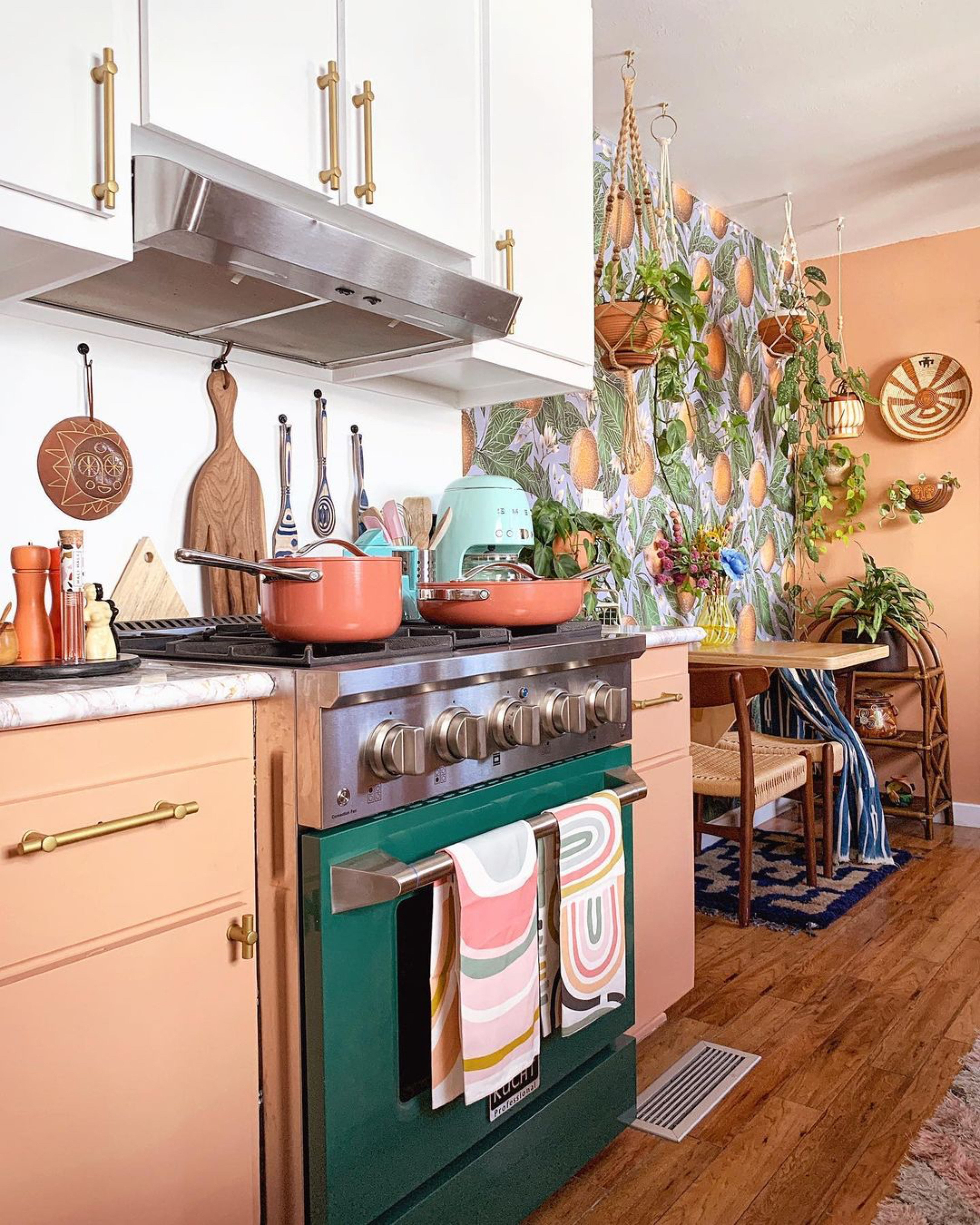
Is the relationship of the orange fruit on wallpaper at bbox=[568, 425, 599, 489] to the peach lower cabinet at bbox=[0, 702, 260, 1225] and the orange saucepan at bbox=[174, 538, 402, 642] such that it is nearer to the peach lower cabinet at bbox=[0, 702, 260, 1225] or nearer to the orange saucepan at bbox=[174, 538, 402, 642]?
the orange saucepan at bbox=[174, 538, 402, 642]

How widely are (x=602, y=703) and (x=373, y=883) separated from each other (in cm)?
60

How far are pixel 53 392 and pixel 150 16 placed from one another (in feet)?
1.92

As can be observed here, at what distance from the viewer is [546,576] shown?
243 cm

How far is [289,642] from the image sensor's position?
4.67 feet

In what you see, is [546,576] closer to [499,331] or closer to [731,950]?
[499,331]

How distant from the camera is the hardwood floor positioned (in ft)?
5.44

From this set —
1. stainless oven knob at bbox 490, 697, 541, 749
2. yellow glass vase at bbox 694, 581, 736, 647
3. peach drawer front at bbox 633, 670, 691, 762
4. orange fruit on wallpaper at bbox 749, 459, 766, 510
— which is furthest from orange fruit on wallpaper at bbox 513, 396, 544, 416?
orange fruit on wallpaper at bbox 749, 459, 766, 510

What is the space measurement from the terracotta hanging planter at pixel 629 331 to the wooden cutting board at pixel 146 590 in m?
1.59

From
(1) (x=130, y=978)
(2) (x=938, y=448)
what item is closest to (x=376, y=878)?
(1) (x=130, y=978)

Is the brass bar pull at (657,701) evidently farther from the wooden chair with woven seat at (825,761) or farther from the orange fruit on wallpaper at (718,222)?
the orange fruit on wallpaper at (718,222)

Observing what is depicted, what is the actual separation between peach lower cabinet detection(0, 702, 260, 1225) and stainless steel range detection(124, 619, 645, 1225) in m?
0.04

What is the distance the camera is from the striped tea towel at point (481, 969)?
53.3 inches

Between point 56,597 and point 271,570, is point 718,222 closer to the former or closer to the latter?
point 271,570

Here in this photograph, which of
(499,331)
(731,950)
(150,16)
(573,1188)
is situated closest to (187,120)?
(150,16)
